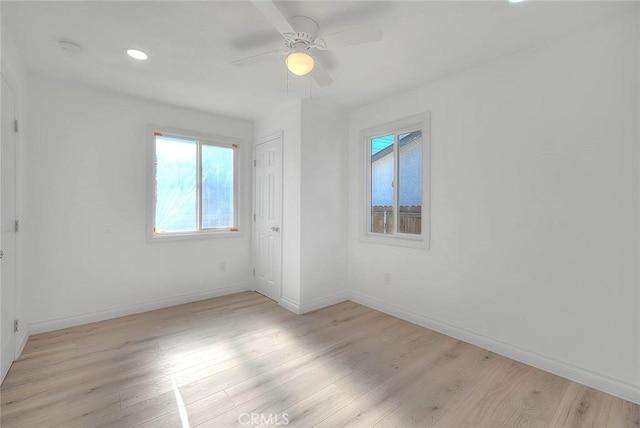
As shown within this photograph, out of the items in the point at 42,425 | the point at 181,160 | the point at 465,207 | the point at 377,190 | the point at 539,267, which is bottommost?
the point at 42,425

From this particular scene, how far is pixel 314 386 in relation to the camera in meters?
2.03

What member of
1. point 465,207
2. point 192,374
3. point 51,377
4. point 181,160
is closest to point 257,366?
point 192,374

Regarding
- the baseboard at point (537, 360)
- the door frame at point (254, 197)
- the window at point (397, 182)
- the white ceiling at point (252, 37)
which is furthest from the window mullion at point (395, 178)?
the door frame at point (254, 197)

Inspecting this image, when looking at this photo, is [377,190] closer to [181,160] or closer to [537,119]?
[537,119]

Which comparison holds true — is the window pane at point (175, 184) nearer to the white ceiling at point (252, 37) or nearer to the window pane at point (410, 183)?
the white ceiling at point (252, 37)

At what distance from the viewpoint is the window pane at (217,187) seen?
154 inches

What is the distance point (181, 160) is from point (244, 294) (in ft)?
6.49

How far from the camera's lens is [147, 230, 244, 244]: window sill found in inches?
137

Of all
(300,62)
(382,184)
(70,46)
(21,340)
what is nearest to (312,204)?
(382,184)

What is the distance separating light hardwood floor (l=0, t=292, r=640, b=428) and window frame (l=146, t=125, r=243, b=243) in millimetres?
1093

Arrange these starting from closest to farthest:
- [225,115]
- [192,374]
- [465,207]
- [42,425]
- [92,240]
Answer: [42,425] < [192,374] < [465,207] < [92,240] < [225,115]

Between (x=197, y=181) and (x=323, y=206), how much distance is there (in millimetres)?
1701

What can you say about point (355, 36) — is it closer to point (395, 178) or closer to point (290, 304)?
point (395, 178)

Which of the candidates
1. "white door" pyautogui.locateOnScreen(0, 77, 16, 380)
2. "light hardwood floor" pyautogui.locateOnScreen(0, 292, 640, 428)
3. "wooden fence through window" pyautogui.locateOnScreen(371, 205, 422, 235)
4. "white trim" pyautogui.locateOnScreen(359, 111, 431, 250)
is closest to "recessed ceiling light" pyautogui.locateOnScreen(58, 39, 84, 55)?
"white door" pyautogui.locateOnScreen(0, 77, 16, 380)
